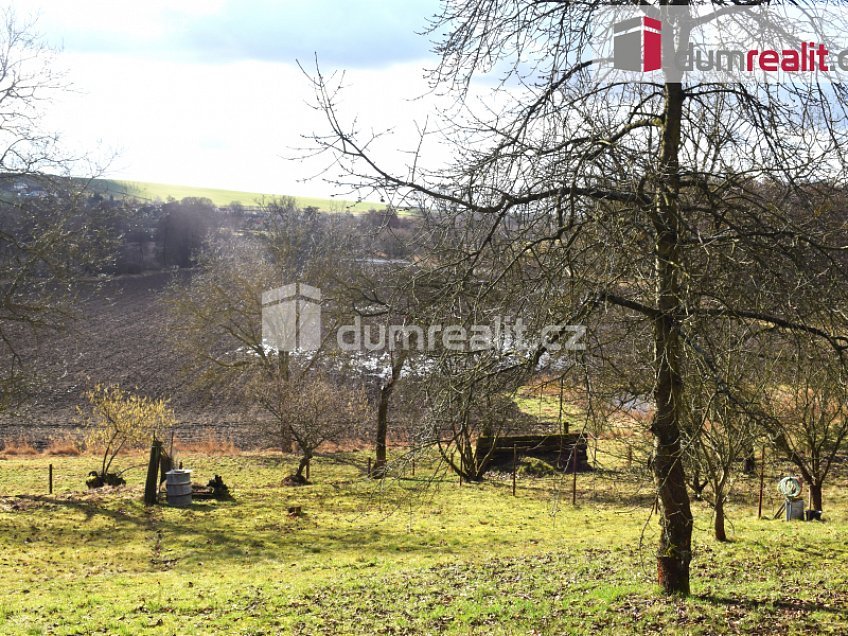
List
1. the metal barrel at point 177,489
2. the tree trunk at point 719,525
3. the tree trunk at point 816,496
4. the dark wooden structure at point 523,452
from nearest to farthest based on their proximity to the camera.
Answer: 1. the tree trunk at point 719,525
2. the tree trunk at point 816,496
3. the metal barrel at point 177,489
4. the dark wooden structure at point 523,452

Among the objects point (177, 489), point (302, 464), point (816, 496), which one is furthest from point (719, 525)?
point (302, 464)

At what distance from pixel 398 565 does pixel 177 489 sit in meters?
7.19

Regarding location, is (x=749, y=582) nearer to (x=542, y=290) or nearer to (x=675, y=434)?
(x=675, y=434)

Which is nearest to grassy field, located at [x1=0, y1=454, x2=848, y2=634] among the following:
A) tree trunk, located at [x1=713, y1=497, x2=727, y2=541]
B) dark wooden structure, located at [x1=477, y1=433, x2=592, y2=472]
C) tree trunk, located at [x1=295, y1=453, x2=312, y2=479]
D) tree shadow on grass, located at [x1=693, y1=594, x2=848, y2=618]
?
tree shadow on grass, located at [x1=693, y1=594, x2=848, y2=618]

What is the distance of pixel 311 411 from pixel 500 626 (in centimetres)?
1292

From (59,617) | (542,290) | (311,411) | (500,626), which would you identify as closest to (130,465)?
(311,411)

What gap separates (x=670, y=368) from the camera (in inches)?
188

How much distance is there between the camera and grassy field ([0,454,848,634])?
21.2 ft

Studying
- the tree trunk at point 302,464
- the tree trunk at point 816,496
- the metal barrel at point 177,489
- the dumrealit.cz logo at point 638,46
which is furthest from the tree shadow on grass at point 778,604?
the tree trunk at point 302,464

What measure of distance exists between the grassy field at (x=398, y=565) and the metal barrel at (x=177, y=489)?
1.35 ft

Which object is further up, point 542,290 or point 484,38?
point 484,38

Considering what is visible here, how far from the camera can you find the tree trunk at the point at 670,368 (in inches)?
197

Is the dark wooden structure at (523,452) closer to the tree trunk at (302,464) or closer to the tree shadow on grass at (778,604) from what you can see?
the tree trunk at (302,464)

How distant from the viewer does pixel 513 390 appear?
5.29 metres
